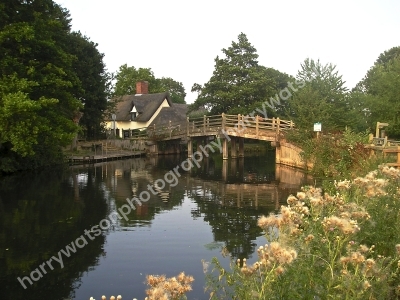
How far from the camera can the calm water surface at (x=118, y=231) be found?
9.04 metres

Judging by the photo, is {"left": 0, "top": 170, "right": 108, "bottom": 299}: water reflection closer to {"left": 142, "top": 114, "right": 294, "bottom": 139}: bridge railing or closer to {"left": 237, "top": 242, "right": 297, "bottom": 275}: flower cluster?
{"left": 237, "top": 242, "right": 297, "bottom": 275}: flower cluster

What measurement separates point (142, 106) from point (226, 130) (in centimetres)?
2464

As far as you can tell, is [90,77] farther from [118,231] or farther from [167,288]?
[167,288]

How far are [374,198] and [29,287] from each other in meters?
6.84

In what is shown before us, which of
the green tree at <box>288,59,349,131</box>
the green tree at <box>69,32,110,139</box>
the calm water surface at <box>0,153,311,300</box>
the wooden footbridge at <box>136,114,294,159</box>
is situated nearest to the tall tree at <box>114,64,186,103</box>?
the wooden footbridge at <box>136,114,294,159</box>

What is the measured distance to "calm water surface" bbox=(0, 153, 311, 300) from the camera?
9039 mm

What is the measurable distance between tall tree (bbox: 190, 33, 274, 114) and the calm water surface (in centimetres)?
1629

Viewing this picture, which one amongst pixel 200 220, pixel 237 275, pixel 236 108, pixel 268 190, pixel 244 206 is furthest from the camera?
pixel 236 108

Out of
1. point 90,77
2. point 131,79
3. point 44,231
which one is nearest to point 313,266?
point 44,231

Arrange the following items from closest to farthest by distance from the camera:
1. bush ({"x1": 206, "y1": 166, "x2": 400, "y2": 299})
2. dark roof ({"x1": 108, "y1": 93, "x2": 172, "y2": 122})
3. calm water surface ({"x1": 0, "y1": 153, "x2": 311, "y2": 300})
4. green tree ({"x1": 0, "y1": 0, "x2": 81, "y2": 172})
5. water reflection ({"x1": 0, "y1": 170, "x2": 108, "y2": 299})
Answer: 1. bush ({"x1": 206, "y1": 166, "x2": 400, "y2": 299})
2. water reflection ({"x1": 0, "y1": 170, "x2": 108, "y2": 299})
3. calm water surface ({"x1": 0, "y1": 153, "x2": 311, "y2": 300})
4. green tree ({"x1": 0, "y1": 0, "x2": 81, "y2": 172})
5. dark roof ({"x1": 108, "y1": 93, "x2": 172, "y2": 122})

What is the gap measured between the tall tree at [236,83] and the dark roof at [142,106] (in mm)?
12874

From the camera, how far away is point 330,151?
2247 centimetres

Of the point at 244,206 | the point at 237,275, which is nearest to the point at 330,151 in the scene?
the point at 244,206

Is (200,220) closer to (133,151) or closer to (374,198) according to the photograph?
(374,198)
